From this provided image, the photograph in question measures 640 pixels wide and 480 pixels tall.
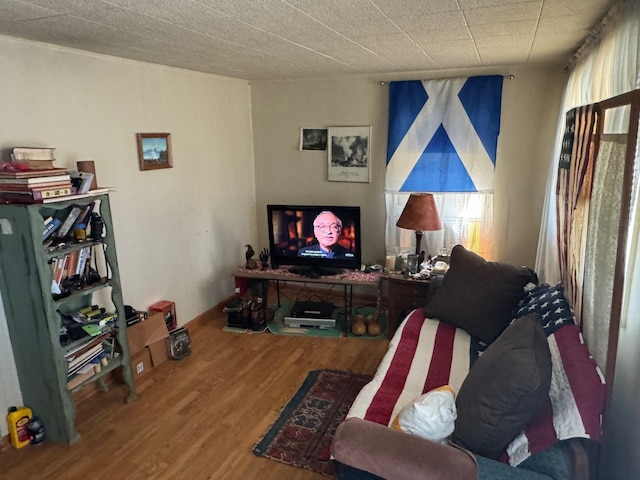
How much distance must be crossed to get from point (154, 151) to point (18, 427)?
6.65ft

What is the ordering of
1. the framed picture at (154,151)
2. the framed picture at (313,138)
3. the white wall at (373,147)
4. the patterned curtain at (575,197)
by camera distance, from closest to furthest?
the patterned curtain at (575,197) → the framed picture at (154,151) → the white wall at (373,147) → the framed picture at (313,138)

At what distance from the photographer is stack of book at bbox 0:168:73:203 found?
2.24 metres

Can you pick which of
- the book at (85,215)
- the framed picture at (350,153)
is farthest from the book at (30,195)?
the framed picture at (350,153)

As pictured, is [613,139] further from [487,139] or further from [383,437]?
[487,139]

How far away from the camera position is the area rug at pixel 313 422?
2369 mm

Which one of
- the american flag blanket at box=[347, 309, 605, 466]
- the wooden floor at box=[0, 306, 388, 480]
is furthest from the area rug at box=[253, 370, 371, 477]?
the american flag blanket at box=[347, 309, 605, 466]

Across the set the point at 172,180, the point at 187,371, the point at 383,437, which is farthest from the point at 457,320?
the point at 172,180

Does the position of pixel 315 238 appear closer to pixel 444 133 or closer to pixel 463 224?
pixel 463 224

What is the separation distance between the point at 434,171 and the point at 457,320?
166cm

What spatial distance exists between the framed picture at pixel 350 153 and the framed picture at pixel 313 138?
0.27 feet

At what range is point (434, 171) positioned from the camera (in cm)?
396

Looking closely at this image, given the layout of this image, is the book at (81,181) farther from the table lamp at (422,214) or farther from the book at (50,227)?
the table lamp at (422,214)

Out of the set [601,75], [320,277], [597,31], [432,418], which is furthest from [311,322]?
[597,31]

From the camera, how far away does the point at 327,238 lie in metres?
3.96
